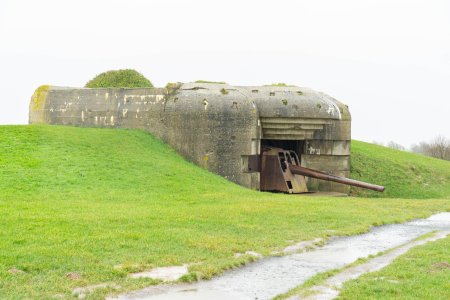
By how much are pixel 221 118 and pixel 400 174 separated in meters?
9.52

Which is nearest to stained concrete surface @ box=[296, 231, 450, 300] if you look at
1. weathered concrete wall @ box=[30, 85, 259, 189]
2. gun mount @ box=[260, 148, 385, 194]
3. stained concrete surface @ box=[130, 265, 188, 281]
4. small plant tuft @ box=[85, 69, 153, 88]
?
stained concrete surface @ box=[130, 265, 188, 281]

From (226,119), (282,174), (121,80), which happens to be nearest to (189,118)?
(226,119)

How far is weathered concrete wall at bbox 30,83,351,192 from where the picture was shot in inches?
787

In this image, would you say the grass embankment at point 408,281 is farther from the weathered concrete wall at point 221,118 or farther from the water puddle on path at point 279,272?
the weathered concrete wall at point 221,118

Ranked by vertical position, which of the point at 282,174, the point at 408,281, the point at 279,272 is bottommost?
the point at 282,174

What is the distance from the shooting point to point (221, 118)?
65.3 ft

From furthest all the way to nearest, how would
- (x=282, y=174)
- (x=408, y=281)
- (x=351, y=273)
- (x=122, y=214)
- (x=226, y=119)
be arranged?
(x=282, y=174)
(x=226, y=119)
(x=122, y=214)
(x=351, y=273)
(x=408, y=281)

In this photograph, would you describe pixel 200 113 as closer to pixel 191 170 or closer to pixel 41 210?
pixel 191 170

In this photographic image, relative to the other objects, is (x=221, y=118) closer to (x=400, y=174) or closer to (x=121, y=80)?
(x=121, y=80)

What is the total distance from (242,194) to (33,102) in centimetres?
1060

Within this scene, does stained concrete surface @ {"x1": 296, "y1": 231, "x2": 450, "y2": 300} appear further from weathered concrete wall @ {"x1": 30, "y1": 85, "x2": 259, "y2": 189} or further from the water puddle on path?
weathered concrete wall @ {"x1": 30, "y1": 85, "x2": 259, "y2": 189}

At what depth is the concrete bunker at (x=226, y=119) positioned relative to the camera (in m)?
20.0

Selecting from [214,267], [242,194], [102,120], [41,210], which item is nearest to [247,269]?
[214,267]

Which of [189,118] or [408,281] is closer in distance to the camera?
[408,281]
